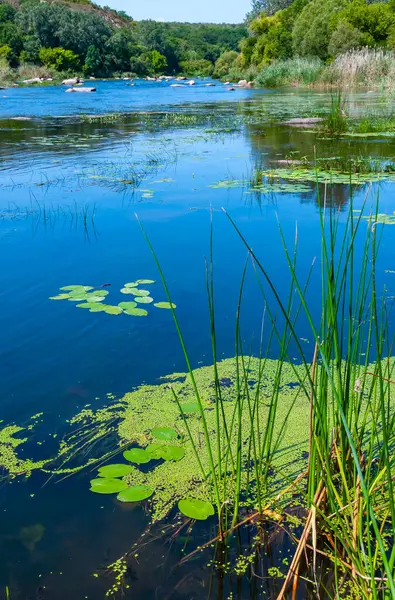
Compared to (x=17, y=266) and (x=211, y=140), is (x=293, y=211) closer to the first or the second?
(x=17, y=266)

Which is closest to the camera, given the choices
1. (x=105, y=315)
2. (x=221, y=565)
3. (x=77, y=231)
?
(x=221, y=565)

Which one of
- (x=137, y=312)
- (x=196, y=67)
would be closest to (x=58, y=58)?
(x=196, y=67)

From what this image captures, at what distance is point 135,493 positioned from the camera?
4.34 feet

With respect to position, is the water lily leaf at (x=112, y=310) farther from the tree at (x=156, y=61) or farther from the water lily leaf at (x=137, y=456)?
the tree at (x=156, y=61)

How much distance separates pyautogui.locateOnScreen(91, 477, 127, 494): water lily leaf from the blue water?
29 millimetres

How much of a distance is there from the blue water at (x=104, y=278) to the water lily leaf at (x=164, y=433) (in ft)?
0.82

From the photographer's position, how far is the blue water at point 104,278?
49.1 inches

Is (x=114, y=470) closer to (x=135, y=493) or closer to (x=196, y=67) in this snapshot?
(x=135, y=493)

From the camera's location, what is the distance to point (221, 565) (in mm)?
1149

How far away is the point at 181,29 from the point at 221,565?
98033mm

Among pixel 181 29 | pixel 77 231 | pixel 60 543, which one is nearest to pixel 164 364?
pixel 60 543

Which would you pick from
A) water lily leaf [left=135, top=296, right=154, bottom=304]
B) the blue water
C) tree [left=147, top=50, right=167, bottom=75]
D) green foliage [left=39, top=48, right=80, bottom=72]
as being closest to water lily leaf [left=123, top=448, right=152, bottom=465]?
the blue water

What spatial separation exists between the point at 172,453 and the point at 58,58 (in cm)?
4274

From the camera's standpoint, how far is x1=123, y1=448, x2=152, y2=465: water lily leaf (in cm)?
143
